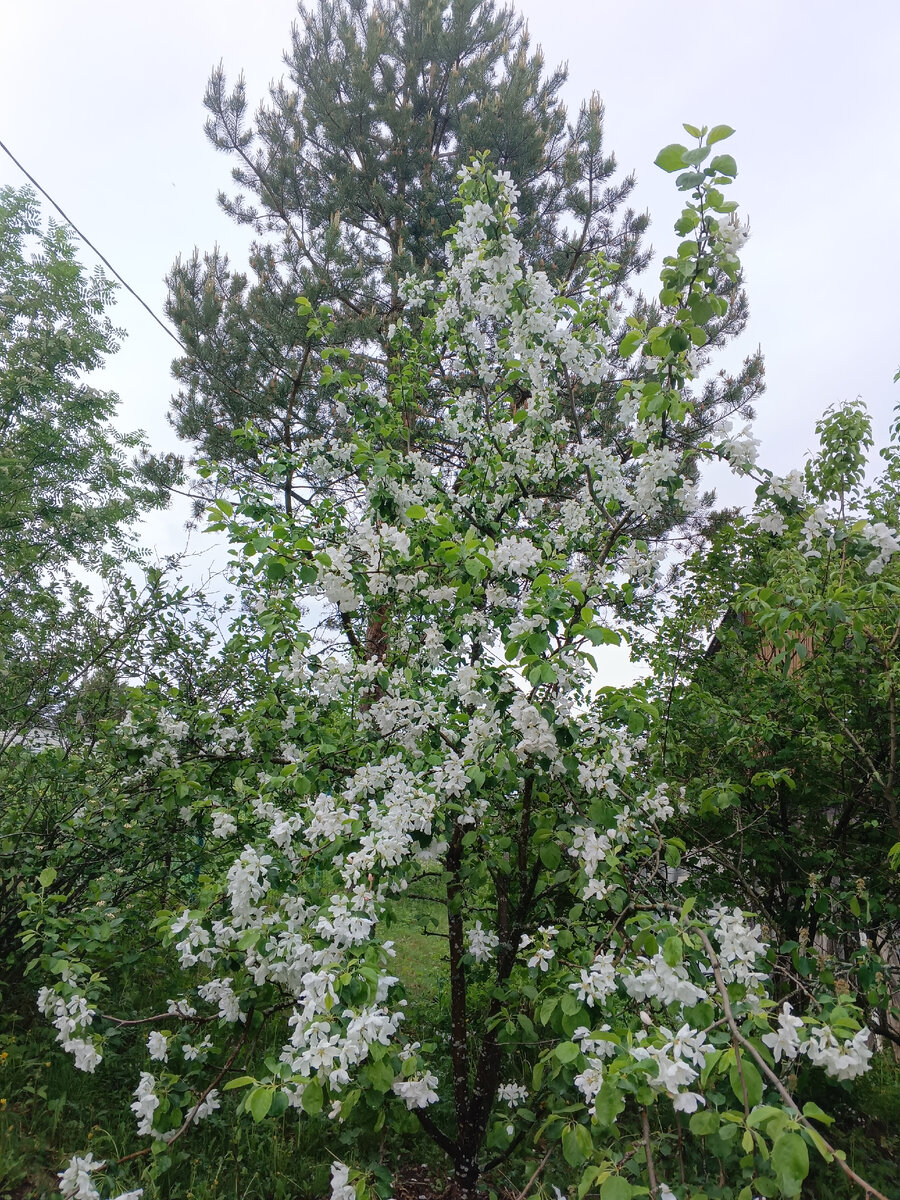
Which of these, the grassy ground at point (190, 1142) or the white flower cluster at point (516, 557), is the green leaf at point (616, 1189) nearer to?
the white flower cluster at point (516, 557)

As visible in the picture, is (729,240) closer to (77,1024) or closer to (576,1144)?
(576,1144)

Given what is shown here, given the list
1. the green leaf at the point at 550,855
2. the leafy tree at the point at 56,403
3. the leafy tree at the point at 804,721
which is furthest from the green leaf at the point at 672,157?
the leafy tree at the point at 56,403

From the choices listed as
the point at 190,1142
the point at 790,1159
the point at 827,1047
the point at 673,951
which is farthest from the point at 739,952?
the point at 190,1142

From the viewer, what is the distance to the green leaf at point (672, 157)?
1603mm

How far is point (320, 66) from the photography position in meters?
7.78

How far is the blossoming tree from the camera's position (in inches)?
60.2

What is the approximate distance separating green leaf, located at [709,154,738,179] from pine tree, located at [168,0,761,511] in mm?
4871

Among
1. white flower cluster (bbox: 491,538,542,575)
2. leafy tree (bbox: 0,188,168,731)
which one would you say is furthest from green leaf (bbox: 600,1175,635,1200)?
leafy tree (bbox: 0,188,168,731)

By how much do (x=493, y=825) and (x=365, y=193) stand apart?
6923mm

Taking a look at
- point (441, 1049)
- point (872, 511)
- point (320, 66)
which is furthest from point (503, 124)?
point (441, 1049)

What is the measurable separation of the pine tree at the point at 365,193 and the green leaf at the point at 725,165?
4.87 metres

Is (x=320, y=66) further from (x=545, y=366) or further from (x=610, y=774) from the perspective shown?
(x=610, y=774)

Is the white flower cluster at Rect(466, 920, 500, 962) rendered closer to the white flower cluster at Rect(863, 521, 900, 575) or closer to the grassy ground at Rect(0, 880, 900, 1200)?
the grassy ground at Rect(0, 880, 900, 1200)

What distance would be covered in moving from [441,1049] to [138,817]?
2686 mm
